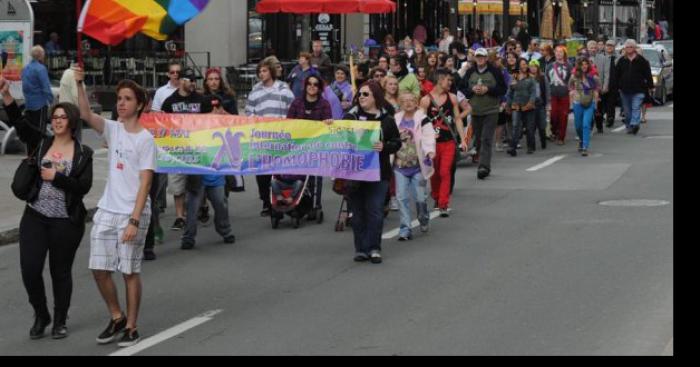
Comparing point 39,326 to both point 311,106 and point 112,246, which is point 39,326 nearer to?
point 112,246

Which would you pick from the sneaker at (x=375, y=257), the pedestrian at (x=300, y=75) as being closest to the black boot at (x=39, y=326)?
the sneaker at (x=375, y=257)


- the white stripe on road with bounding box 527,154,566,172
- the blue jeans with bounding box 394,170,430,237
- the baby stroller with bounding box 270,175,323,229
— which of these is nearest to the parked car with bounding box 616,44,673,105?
the white stripe on road with bounding box 527,154,566,172

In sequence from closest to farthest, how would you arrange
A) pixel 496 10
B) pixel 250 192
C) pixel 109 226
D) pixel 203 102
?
pixel 109 226, pixel 203 102, pixel 250 192, pixel 496 10

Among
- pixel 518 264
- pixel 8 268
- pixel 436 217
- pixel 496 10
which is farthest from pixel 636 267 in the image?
pixel 496 10

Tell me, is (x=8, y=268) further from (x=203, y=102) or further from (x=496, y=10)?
(x=496, y=10)

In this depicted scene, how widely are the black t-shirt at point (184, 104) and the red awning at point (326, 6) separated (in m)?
16.0

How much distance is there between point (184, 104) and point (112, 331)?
510 cm

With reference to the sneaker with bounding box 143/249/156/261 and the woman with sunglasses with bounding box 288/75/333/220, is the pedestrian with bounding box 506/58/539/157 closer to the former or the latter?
the woman with sunglasses with bounding box 288/75/333/220

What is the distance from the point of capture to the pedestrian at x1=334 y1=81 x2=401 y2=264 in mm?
13055

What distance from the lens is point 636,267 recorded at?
12.4 meters

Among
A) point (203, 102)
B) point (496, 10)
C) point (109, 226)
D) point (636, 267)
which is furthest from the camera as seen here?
point (496, 10)

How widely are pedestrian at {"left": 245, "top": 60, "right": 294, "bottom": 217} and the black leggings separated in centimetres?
650

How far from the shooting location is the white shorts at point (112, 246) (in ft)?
31.7

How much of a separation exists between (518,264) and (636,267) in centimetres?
100
